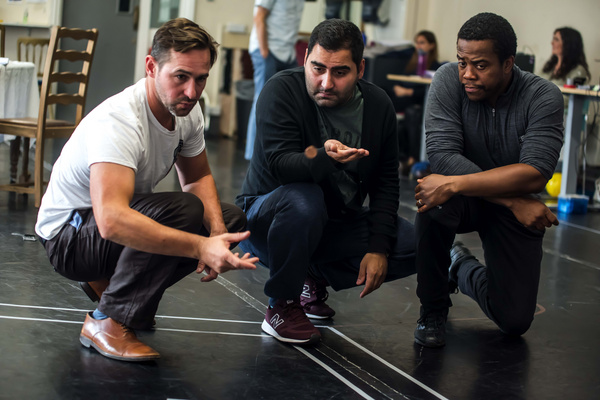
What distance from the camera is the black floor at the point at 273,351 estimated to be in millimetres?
1933

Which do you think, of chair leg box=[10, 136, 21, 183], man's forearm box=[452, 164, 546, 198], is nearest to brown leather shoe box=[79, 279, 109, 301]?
man's forearm box=[452, 164, 546, 198]

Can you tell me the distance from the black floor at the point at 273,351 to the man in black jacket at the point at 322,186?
0.17 meters

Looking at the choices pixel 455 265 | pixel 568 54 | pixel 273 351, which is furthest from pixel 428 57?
pixel 273 351

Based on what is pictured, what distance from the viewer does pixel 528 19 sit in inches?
287

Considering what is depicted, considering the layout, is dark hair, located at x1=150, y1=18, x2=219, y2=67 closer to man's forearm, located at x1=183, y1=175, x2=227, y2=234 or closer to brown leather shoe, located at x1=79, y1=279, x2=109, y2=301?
man's forearm, located at x1=183, y1=175, x2=227, y2=234

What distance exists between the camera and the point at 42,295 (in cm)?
256

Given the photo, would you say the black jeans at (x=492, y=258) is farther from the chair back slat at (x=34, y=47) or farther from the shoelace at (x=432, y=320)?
the chair back slat at (x=34, y=47)

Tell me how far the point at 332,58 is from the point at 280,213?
48 cm

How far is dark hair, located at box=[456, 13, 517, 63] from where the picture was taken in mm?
2391

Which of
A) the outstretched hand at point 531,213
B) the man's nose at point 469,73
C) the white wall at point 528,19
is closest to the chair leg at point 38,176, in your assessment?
the man's nose at point 469,73

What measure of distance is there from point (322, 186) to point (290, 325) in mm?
430

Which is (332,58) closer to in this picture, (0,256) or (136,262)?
(136,262)

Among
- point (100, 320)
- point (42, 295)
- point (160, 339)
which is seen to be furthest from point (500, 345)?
point (42, 295)

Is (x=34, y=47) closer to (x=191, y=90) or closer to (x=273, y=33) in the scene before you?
(x=273, y=33)
